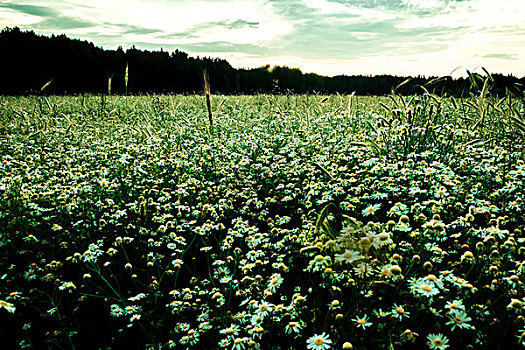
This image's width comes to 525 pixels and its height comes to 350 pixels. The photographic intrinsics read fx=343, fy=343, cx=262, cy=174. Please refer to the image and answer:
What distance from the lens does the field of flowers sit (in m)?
2.21

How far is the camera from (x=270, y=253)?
324 centimetres

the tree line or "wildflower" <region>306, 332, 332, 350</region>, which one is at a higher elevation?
the tree line

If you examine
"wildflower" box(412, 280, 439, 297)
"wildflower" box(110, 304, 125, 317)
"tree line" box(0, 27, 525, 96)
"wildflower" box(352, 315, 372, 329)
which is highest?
"tree line" box(0, 27, 525, 96)

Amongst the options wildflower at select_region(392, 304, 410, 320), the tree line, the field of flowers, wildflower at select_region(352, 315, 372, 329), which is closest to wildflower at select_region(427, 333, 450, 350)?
the field of flowers

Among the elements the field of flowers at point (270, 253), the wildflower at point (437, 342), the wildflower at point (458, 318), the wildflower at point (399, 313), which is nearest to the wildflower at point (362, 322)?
the field of flowers at point (270, 253)

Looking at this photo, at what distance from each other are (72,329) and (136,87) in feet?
112

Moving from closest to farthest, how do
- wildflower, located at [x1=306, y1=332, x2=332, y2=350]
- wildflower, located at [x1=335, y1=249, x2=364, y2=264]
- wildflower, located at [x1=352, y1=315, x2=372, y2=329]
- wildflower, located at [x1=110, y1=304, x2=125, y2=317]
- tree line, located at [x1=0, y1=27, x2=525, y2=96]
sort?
1. wildflower, located at [x1=306, y1=332, x2=332, y2=350]
2. wildflower, located at [x1=352, y1=315, x2=372, y2=329]
3. wildflower, located at [x1=335, y1=249, x2=364, y2=264]
4. wildflower, located at [x1=110, y1=304, x2=125, y2=317]
5. tree line, located at [x1=0, y1=27, x2=525, y2=96]

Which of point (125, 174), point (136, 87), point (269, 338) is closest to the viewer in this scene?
point (269, 338)

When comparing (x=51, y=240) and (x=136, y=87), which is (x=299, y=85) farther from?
(x=51, y=240)

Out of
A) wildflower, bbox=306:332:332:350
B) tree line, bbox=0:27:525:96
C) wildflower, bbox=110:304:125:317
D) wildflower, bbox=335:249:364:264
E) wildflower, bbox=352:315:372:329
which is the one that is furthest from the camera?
tree line, bbox=0:27:525:96

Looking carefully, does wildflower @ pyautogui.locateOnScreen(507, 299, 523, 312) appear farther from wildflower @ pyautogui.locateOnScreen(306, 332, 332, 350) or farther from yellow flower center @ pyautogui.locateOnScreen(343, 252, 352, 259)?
wildflower @ pyautogui.locateOnScreen(306, 332, 332, 350)

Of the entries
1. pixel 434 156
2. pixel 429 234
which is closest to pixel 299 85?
pixel 434 156

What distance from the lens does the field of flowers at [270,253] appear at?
7.25 ft

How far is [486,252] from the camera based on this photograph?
2.71 meters
